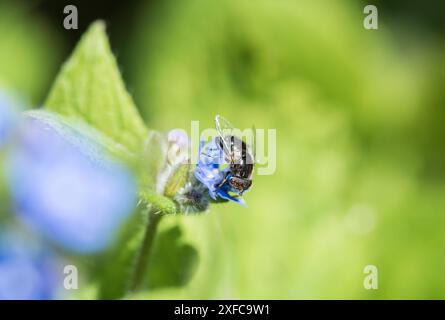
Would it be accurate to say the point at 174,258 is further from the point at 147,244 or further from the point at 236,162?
the point at 236,162

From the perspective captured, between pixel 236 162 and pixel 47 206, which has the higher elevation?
pixel 236 162

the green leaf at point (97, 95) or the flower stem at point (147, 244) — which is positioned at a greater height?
the green leaf at point (97, 95)

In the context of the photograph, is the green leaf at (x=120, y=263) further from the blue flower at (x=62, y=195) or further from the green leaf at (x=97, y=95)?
the green leaf at (x=97, y=95)

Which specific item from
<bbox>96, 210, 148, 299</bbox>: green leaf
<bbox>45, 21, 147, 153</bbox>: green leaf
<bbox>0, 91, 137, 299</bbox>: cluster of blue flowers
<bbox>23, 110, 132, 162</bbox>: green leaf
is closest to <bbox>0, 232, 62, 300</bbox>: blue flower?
<bbox>0, 91, 137, 299</bbox>: cluster of blue flowers

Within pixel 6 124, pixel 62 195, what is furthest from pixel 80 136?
pixel 6 124

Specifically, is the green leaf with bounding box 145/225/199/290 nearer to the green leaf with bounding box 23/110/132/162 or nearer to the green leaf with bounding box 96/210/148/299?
the green leaf with bounding box 96/210/148/299

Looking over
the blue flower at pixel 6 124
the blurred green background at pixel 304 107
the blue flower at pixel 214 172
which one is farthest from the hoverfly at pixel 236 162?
the blurred green background at pixel 304 107
